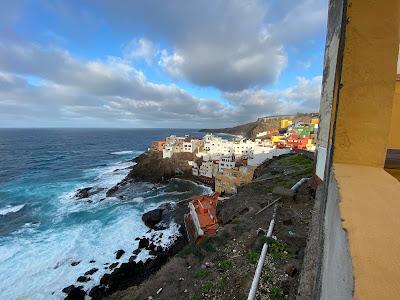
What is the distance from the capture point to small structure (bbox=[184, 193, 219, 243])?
15890 mm

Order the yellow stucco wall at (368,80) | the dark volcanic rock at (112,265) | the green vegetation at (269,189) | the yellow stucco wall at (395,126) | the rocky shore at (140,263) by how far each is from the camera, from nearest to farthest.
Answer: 1. the yellow stucco wall at (368,80)
2. the yellow stucco wall at (395,126)
3. the rocky shore at (140,263)
4. the green vegetation at (269,189)
5. the dark volcanic rock at (112,265)

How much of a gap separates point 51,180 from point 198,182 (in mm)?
23881

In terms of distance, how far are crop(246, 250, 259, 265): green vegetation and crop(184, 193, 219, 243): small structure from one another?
7.00m

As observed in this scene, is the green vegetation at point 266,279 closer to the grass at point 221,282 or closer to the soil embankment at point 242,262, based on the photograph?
the soil embankment at point 242,262

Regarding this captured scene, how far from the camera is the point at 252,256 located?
7676mm

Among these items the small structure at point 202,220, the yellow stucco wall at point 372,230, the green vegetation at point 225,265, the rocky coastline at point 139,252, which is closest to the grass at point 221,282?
the green vegetation at point 225,265

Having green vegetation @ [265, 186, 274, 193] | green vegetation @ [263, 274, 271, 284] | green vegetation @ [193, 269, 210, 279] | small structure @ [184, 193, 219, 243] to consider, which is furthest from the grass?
green vegetation @ [265, 186, 274, 193]

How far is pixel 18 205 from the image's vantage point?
90.3ft

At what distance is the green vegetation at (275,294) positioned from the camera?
593cm

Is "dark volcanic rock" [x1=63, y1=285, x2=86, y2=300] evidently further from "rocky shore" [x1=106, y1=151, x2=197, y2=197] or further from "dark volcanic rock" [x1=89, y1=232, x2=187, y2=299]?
"rocky shore" [x1=106, y1=151, x2=197, y2=197]

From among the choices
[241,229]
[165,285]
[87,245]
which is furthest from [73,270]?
[241,229]

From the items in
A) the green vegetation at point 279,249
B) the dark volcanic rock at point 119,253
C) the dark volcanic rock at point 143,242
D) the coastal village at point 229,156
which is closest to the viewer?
the green vegetation at point 279,249

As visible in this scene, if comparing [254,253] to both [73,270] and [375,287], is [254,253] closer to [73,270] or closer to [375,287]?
[375,287]

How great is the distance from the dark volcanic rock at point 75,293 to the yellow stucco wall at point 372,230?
1564 cm
